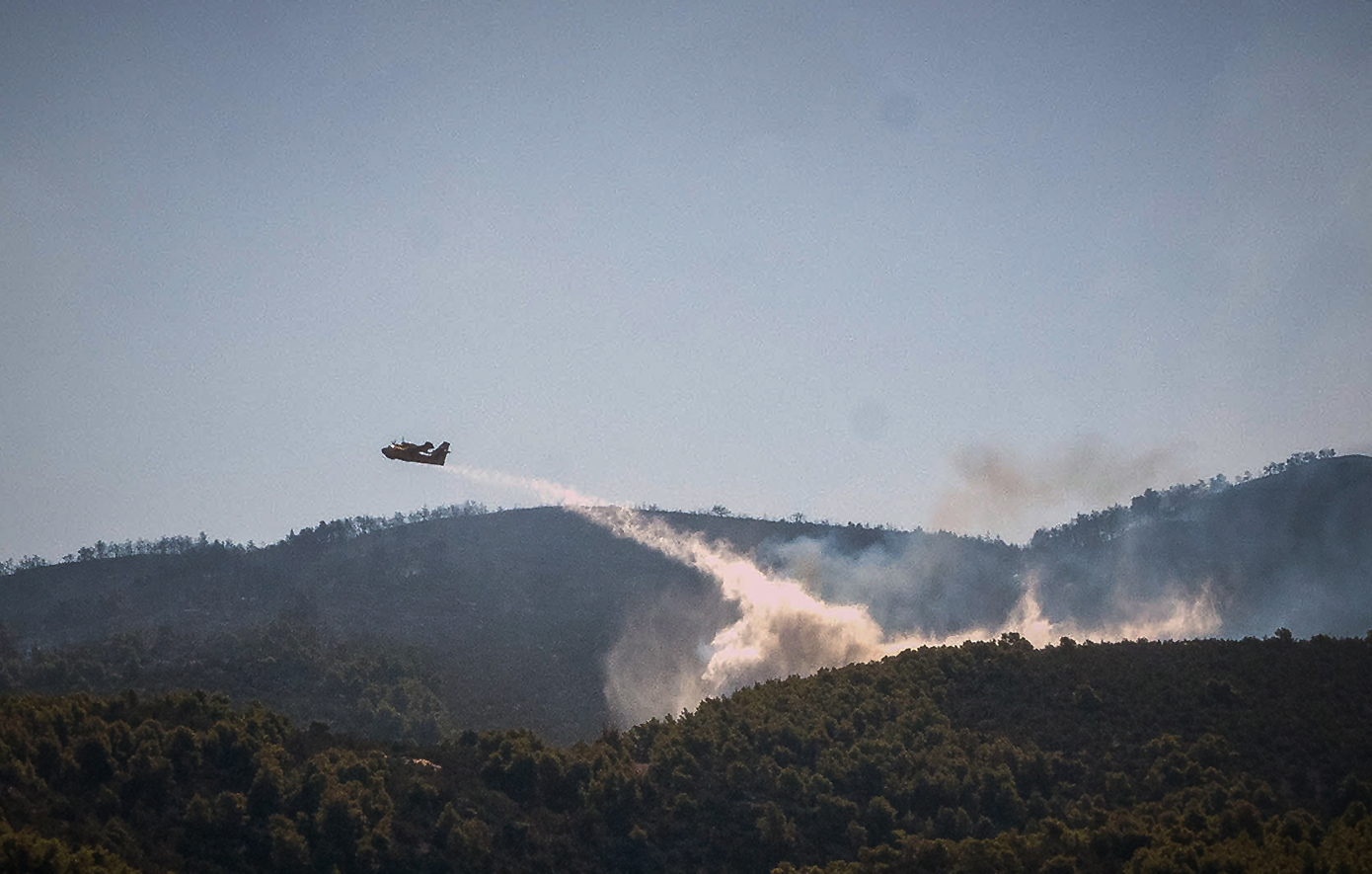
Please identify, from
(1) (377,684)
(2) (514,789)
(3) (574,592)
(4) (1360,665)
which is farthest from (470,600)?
(4) (1360,665)

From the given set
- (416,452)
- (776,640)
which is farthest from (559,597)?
(416,452)

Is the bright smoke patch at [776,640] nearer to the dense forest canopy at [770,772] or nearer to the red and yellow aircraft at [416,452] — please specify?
the dense forest canopy at [770,772]

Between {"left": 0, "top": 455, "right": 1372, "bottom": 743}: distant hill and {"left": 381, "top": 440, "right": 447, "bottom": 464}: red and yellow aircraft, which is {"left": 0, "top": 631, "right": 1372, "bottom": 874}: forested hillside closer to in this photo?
{"left": 381, "top": 440, "right": 447, "bottom": 464}: red and yellow aircraft

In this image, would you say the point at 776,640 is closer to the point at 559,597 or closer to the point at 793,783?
the point at 559,597

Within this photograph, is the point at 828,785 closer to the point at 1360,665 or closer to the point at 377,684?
the point at 1360,665

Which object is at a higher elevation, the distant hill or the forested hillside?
the distant hill

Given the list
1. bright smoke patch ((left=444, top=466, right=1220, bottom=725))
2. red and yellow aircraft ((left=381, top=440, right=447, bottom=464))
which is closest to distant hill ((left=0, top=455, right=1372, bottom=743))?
bright smoke patch ((left=444, top=466, right=1220, bottom=725))
